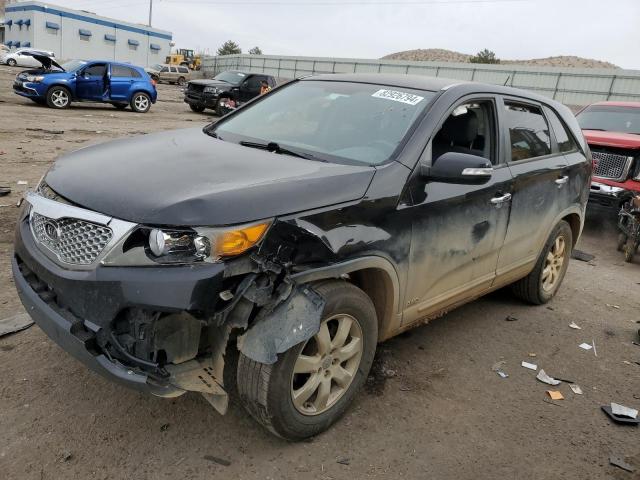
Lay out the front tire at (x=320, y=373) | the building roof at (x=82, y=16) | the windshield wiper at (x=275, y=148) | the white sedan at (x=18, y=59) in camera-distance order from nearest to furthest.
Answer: the front tire at (x=320, y=373) → the windshield wiper at (x=275, y=148) → the white sedan at (x=18, y=59) → the building roof at (x=82, y=16)

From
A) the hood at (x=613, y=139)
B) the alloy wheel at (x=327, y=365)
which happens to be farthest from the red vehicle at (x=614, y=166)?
the alloy wheel at (x=327, y=365)

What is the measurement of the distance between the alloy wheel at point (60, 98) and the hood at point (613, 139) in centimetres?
1517

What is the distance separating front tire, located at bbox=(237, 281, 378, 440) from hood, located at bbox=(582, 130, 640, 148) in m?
6.42

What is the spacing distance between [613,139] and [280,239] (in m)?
7.18

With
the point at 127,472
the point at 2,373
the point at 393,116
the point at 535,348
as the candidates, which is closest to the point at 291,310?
the point at 127,472

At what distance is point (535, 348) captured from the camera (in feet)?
13.6

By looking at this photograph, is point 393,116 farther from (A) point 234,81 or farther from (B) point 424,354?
(A) point 234,81

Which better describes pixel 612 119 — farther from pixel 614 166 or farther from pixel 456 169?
pixel 456 169

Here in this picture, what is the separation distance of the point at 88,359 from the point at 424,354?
7.60ft

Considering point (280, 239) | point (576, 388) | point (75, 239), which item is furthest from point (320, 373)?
point (576, 388)

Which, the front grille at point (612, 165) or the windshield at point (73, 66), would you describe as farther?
the windshield at point (73, 66)

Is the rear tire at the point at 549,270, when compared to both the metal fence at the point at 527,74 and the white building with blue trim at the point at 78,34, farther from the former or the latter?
the white building with blue trim at the point at 78,34

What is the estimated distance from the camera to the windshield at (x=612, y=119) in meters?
8.66

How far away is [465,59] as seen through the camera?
79.2m
